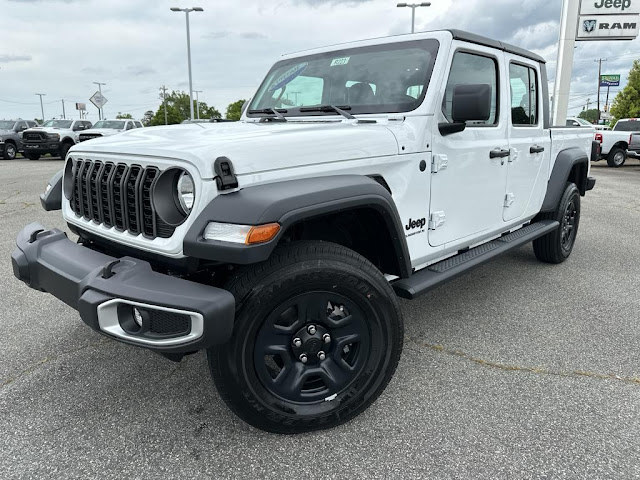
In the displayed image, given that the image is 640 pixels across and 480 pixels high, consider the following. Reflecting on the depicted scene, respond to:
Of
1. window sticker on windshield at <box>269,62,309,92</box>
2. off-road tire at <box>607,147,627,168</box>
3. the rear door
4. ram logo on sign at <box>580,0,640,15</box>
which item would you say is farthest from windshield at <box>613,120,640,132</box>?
window sticker on windshield at <box>269,62,309,92</box>

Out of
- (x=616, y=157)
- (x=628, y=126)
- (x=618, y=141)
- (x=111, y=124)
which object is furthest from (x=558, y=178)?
(x=111, y=124)

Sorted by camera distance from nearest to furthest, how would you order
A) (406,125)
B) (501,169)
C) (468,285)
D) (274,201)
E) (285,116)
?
(274,201) → (406,125) → (285,116) → (501,169) → (468,285)

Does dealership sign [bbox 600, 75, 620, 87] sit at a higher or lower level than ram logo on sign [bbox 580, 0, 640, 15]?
higher

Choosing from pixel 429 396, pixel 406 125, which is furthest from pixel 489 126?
pixel 429 396

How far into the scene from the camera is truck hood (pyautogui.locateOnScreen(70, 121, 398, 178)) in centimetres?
205

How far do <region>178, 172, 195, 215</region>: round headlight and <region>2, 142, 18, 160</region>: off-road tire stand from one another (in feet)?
74.3

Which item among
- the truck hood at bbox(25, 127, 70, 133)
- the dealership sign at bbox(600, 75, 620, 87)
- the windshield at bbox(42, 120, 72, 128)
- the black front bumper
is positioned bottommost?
the black front bumper

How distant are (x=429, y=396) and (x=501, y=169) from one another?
185 cm

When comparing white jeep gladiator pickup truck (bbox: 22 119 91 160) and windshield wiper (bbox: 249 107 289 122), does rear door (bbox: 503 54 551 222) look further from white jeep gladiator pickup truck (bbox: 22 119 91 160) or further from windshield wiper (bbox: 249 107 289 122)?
white jeep gladiator pickup truck (bbox: 22 119 91 160)

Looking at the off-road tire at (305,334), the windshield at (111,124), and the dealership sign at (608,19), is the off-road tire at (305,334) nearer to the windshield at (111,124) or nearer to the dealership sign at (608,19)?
the dealership sign at (608,19)

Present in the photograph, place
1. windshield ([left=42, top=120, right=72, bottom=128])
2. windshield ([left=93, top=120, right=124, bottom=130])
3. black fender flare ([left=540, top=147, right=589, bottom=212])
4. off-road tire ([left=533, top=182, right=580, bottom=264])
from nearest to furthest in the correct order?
black fender flare ([left=540, top=147, right=589, bottom=212]), off-road tire ([left=533, top=182, right=580, bottom=264]), windshield ([left=93, top=120, right=124, bottom=130]), windshield ([left=42, top=120, right=72, bottom=128])

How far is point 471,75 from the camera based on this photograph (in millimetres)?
3318

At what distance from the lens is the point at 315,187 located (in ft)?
7.13

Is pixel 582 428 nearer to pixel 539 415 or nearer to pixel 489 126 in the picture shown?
pixel 539 415
